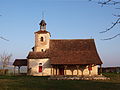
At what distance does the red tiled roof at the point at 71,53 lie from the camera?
104 ft

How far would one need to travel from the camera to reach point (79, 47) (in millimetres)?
35781

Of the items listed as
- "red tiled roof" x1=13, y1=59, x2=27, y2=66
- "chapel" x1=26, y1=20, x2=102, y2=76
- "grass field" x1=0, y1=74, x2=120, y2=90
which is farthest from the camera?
"red tiled roof" x1=13, y1=59, x2=27, y2=66

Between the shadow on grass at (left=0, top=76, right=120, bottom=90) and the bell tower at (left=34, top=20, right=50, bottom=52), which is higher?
the bell tower at (left=34, top=20, right=50, bottom=52)

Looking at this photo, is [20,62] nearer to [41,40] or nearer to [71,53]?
[41,40]

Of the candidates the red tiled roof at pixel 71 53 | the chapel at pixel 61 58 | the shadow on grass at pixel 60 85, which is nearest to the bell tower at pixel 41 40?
the chapel at pixel 61 58

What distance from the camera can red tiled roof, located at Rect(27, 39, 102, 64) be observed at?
3179 cm

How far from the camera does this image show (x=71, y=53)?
112ft

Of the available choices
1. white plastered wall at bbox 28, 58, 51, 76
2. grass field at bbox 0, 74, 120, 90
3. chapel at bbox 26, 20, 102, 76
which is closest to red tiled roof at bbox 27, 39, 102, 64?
chapel at bbox 26, 20, 102, 76

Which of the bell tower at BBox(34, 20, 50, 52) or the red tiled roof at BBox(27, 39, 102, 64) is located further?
the bell tower at BBox(34, 20, 50, 52)

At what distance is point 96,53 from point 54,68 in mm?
8011

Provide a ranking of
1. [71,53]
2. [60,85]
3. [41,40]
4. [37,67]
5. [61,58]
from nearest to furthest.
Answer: [60,85]
[61,58]
[37,67]
[71,53]
[41,40]

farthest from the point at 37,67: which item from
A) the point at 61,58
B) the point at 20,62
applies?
the point at 61,58

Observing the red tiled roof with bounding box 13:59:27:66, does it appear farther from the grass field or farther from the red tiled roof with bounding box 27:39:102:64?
the grass field

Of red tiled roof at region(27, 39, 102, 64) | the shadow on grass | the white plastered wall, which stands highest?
red tiled roof at region(27, 39, 102, 64)
